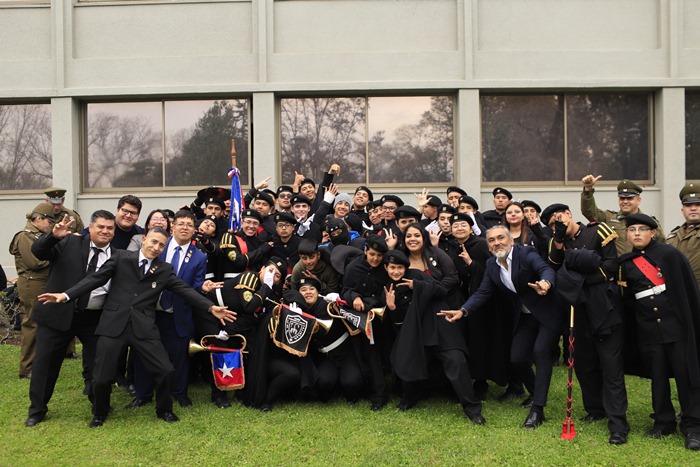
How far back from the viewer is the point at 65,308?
6379 mm

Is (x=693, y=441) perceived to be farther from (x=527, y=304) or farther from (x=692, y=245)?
(x=692, y=245)

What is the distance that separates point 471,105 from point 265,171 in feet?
14.2

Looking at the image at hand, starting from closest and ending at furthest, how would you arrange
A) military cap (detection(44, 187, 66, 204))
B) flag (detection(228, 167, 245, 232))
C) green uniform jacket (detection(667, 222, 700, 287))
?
green uniform jacket (detection(667, 222, 700, 287)) < military cap (detection(44, 187, 66, 204)) < flag (detection(228, 167, 245, 232))

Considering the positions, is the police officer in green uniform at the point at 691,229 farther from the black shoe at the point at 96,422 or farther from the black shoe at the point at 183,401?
the black shoe at the point at 96,422

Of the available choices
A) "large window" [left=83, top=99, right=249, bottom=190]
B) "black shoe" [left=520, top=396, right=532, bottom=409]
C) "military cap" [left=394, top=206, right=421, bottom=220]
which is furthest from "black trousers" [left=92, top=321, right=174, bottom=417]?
"large window" [left=83, top=99, right=249, bottom=190]

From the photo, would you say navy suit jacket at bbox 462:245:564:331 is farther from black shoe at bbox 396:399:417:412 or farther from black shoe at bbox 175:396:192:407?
black shoe at bbox 175:396:192:407

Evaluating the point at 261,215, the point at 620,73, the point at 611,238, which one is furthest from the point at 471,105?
the point at 611,238

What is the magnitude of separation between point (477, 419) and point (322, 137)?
795 cm

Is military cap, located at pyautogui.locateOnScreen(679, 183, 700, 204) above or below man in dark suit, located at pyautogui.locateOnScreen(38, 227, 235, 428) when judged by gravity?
above

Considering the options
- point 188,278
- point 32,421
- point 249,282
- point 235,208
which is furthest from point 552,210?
point 32,421

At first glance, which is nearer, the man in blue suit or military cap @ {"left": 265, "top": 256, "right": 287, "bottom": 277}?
the man in blue suit

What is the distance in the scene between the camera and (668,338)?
5645mm

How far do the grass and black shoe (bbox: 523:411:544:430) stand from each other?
6 centimetres

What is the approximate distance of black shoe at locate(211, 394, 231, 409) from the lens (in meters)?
6.87
